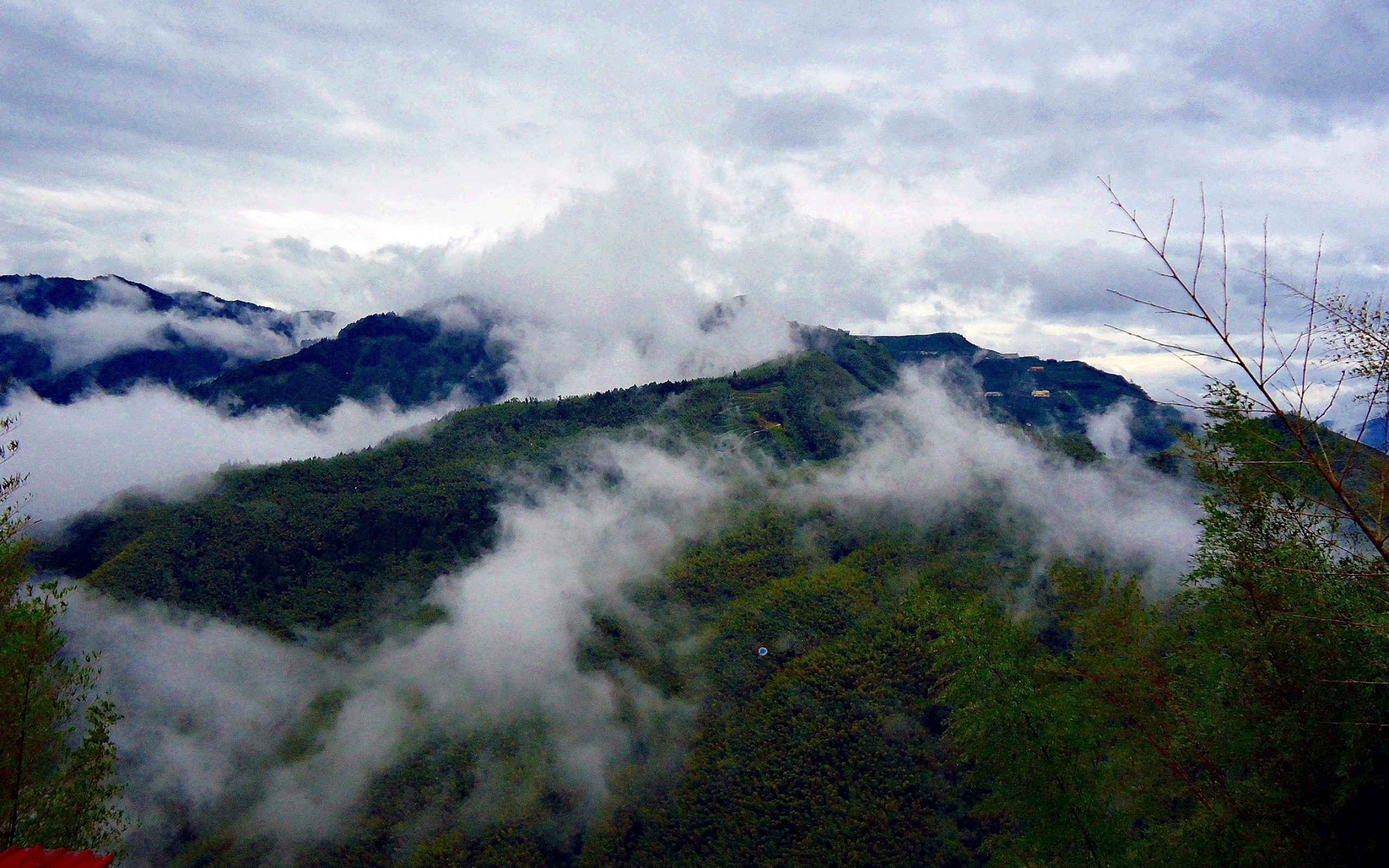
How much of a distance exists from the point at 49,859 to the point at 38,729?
9066mm

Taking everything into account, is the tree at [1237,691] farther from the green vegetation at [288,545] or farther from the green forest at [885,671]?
the green vegetation at [288,545]

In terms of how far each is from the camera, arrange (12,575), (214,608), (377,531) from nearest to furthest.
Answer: (12,575)
(214,608)
(377,531)

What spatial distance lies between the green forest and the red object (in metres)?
18.9

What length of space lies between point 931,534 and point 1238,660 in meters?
135

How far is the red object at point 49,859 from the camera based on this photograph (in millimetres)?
12062

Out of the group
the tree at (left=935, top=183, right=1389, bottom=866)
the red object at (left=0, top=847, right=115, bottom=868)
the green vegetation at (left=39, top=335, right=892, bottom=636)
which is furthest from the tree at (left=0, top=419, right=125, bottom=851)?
the green vegetation at (left=39, top=335, right=892, bottom=636)

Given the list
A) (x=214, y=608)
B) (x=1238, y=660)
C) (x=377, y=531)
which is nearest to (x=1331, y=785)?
(x=1238, y=660)

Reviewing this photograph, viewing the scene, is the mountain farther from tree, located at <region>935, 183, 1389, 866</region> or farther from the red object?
the red object

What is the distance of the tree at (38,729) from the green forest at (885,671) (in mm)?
27064

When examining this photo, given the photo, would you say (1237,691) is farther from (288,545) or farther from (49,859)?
(288,545)

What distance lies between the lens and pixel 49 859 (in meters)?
12.5

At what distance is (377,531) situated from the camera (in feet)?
600

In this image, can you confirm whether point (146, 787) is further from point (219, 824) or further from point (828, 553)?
point (828, 553)

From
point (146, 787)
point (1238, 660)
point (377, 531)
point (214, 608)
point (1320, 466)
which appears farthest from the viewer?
point (377, 531)
